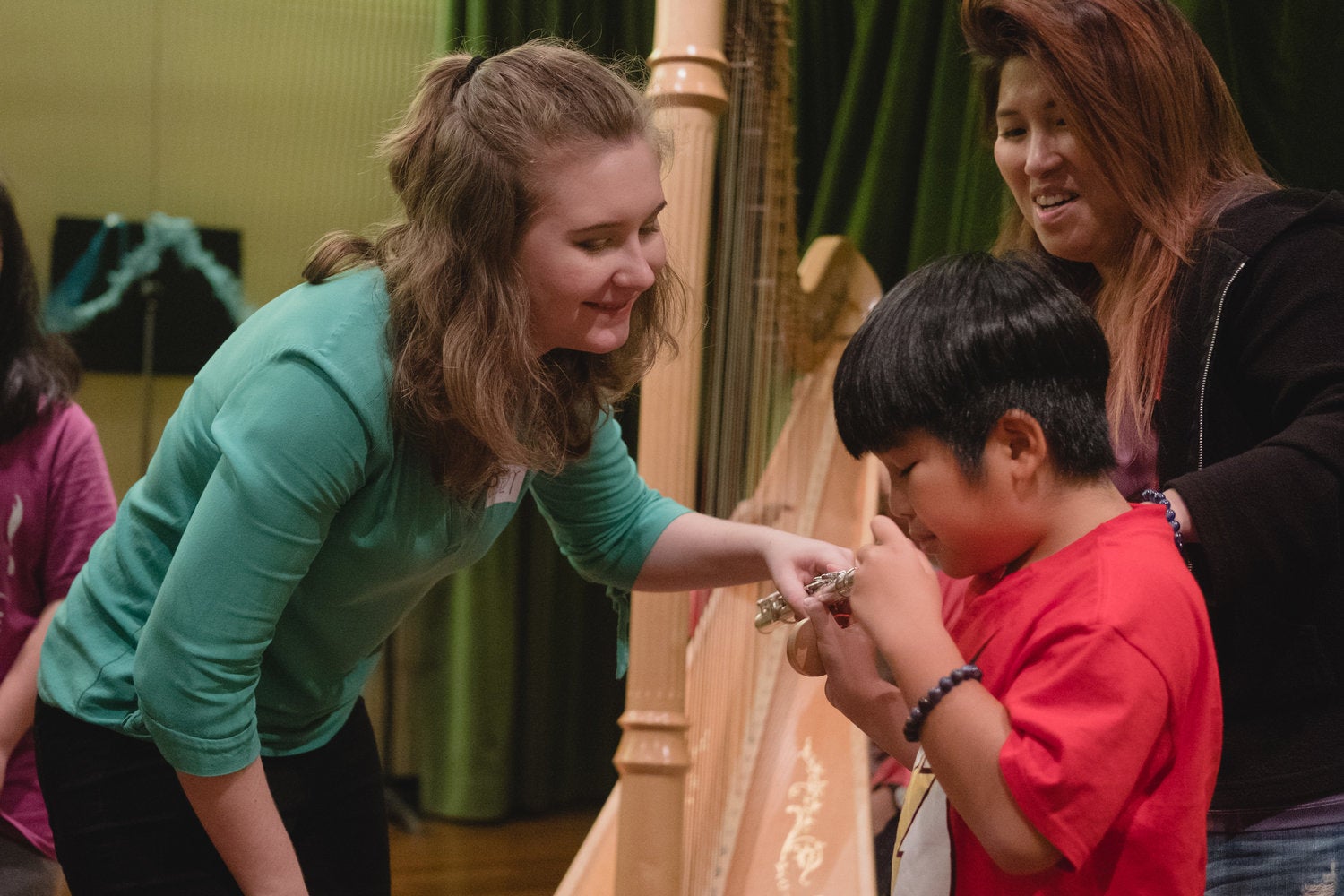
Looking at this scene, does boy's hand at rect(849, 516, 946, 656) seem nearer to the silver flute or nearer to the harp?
the silver flute

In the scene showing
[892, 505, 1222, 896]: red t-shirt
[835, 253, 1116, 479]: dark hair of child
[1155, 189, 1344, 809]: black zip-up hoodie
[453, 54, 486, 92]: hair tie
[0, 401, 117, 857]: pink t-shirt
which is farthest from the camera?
[0, 401, 117, 857]: pink t-shirt

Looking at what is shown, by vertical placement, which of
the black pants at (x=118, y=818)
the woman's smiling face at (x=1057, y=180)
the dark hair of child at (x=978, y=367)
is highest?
the woman's smiling face at (x=1057, y=180)

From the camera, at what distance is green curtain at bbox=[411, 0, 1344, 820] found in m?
3.05

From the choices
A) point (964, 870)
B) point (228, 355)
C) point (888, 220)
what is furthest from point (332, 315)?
point (888, 220)

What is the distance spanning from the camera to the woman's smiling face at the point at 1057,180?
1.08 meters

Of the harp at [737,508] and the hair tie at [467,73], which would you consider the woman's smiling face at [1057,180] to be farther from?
the hair tie at [467,73]

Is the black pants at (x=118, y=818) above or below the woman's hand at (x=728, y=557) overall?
below

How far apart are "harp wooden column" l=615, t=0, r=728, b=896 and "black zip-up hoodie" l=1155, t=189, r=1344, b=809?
46 centimetres

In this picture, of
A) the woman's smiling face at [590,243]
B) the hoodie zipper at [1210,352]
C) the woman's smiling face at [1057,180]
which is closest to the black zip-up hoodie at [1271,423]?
the hoodie zipper at [1210,352]

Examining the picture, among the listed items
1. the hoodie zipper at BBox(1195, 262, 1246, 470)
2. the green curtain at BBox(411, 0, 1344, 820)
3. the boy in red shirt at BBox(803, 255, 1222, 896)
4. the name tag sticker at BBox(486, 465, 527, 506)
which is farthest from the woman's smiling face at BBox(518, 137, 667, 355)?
the green curtain at BBox(411, 0, 1344, 820)

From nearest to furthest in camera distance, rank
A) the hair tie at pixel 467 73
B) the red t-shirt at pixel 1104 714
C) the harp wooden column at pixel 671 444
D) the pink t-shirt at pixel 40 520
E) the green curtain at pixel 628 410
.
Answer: the red t-shirt at pixel 1104 714, the hair tie at pixel 467 73, the harp wooden column at pixel 671 444, the pink t-shirt at pixel 40 520, the green curtain at pixel 628 410

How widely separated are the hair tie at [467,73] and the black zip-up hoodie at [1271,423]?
0.60 m

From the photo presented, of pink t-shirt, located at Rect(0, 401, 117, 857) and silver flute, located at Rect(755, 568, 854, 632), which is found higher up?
silver flute, located at Rect(755, 568, 854, 632)

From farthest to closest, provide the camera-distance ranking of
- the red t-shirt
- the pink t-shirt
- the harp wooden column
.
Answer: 1. the pink t-shirt
2. the harp wooden column
3. the red t-shirt
